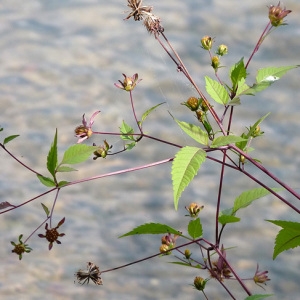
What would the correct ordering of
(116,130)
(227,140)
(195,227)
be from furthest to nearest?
1. (116,130)
2. (195,227)
3. (227,140)

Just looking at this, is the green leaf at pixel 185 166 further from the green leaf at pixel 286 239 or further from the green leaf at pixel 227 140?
the green leaf at pixel 286 239

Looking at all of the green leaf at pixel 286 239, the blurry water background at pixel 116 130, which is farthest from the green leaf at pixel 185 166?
the blurry water background at pixel 116 130

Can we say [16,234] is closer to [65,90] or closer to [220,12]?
[65,90]

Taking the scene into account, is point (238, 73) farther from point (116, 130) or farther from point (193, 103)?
point (116, 130)

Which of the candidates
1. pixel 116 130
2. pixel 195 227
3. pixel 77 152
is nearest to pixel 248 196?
pixel 195 227

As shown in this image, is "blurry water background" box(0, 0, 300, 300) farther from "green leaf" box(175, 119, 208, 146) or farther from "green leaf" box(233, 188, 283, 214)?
"green leaf" box(175, 119, 208, 146)

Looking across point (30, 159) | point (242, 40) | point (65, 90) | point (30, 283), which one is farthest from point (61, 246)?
point (242, 40)
